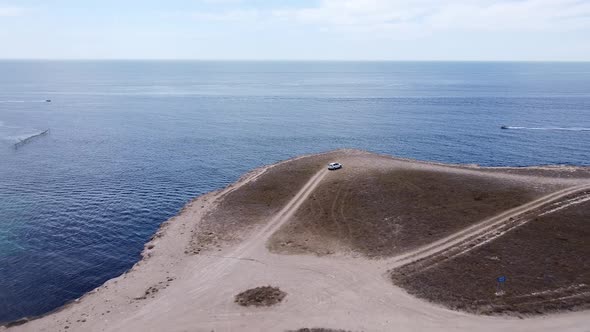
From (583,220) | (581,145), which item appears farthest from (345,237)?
(581,145)

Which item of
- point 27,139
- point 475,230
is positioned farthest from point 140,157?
point 475,230

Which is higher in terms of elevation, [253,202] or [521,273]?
[253,202]

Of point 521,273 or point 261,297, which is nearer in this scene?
point 261,297

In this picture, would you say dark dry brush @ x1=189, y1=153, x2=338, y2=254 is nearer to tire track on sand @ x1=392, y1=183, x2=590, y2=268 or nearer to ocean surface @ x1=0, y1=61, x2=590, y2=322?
ocean surface @ x1=0, y1=61, x2=590, y2=322

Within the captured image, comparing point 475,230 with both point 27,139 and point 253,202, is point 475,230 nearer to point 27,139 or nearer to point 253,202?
point 253,202

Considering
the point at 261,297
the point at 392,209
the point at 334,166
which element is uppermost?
the point at 334,166

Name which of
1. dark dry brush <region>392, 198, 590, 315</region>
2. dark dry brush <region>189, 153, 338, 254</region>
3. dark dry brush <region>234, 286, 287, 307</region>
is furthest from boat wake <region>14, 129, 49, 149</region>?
dark dry brush <region>392, 198, 590, 315</region>

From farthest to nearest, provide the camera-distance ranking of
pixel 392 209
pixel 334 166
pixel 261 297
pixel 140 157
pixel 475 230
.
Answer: pixel 140 157 → pixel 334 166 → pixel 392 209 → pixel 475 230 → pixel 261 297
